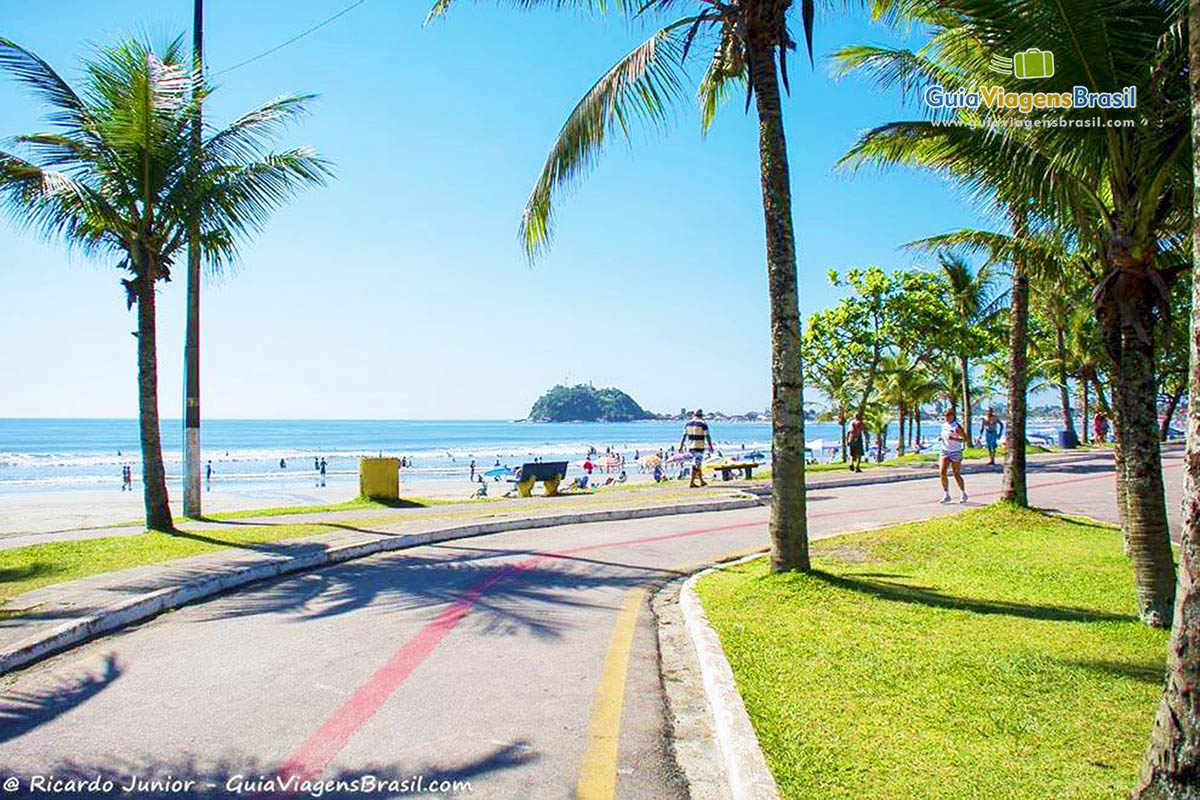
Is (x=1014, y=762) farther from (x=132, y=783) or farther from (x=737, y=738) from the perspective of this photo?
(x=132, y=783)

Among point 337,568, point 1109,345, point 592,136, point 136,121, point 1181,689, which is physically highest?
point 136,121

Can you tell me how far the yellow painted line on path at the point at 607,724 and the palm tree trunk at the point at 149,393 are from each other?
27.7 feet

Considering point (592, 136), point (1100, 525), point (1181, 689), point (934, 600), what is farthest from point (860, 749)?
point (1100, 525)

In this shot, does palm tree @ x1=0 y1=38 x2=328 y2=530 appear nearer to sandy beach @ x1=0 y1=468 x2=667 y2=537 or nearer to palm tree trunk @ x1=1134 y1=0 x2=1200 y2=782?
sandy beach @ x1=0 y1=468 x2=667 y2=537

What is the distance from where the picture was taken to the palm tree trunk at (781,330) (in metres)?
7.75

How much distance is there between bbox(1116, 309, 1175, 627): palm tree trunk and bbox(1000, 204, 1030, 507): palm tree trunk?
20.0ft

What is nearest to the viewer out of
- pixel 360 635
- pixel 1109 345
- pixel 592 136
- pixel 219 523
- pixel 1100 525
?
pixel 360 635

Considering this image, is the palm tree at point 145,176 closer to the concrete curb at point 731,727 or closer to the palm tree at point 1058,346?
the concrete curb at point 731,727

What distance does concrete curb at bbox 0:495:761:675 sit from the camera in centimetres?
575

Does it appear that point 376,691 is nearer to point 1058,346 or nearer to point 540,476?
point 540,476

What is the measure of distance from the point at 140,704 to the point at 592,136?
6.73 meters

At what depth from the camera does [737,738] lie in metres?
3.83

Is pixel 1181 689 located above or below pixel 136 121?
below

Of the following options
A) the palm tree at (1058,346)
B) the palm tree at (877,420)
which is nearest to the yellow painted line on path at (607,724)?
the palm tree at (1058,346)
